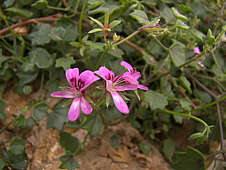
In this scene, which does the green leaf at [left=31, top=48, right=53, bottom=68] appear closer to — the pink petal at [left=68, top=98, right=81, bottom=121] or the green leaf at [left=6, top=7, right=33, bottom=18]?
the green leaf at [left=6, top=7, right=33, bottom=18]

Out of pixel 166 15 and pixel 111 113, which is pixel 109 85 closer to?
pixel 111 113

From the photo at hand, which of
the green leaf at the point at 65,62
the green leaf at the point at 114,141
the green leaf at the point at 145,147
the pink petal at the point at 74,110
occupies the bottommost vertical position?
the green leaf at the point at 145,147

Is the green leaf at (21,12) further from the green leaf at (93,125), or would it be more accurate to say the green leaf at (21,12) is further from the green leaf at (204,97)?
the green leaf at (204,97)

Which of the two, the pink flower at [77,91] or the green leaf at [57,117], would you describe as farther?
the green leaf at [57,117]

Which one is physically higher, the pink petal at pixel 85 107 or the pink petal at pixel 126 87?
the pink petal at pixel 126 87

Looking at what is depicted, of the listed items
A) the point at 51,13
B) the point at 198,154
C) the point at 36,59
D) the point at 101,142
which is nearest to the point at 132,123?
the point at 101,142

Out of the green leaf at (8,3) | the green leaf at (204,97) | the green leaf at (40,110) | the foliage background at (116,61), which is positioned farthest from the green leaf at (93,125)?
the green leaf at (8,3)

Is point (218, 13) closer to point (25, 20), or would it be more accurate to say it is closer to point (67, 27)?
point (67, 27)
